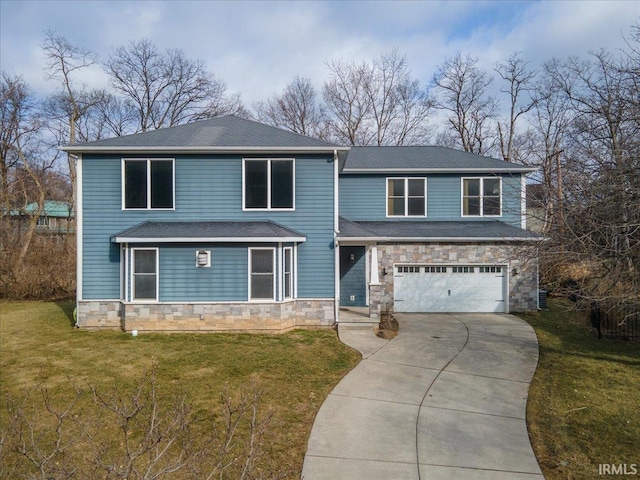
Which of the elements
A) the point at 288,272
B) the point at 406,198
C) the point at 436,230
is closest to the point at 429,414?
the point at 288,272

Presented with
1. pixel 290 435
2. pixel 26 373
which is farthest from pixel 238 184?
pixel 290 435

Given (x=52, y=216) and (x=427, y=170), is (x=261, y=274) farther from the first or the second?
(x=52, y=216)

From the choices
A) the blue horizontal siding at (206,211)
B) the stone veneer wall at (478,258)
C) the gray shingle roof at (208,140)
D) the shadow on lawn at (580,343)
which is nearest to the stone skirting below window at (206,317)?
the blue horizontal siding at (206,211)

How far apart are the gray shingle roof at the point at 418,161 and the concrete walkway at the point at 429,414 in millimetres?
6682

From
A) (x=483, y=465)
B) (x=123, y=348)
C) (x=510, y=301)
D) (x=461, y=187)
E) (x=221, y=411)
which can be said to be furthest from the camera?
(x=461, y=187)

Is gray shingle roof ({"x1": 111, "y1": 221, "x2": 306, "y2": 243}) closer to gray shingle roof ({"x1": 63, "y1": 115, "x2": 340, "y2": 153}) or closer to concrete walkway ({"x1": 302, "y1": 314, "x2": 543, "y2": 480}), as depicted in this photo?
gray shingle roof ({"x1": 63, "y1": 115, "x2": 340, "y2": 153})

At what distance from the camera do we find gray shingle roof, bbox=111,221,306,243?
10750mm

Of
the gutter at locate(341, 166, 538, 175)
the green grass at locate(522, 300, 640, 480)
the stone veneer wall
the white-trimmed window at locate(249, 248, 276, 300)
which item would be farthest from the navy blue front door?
the green grass at locate(522, 300, 640, 480)

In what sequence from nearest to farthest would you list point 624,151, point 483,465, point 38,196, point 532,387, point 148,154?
point 483,465, point 532,387, point 624,151, point 148,154, point 38,196

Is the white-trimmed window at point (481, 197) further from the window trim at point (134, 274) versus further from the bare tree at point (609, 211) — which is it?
the window trim at point (134, 274)

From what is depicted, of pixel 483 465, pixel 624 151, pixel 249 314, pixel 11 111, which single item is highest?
pixel 11 111

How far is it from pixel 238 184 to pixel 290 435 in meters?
8.00

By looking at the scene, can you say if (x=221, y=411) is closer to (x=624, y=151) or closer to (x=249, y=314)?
(x=249, y=314)

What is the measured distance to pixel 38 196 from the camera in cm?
2494
